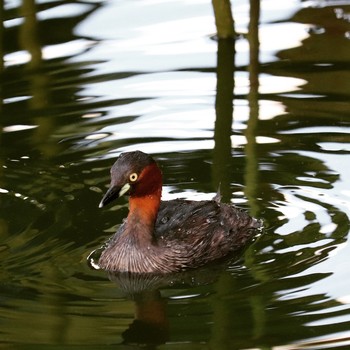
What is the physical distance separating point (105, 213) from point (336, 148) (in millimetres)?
1652

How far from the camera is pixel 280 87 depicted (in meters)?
10.6

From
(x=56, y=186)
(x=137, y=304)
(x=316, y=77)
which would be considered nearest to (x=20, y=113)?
(x=56, y=186)

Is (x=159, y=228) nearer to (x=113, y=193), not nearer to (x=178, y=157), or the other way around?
(x=113, y=193)

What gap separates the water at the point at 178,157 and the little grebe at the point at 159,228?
14cm

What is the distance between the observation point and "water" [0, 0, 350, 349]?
7270 mm

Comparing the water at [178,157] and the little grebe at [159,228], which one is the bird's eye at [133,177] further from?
the water at [178,157]

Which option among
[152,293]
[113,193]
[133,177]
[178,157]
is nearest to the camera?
[152,293]

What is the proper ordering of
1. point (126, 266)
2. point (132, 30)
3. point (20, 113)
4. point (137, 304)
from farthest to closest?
point (132, 30) → point (20, 113) → point (126, 266) → point (137, 304)

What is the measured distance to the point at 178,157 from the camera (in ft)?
31.1

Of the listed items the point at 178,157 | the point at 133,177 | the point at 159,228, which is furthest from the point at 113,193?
the point at 178,157

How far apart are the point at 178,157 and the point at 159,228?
1146 millimetres

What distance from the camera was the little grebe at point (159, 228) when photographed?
8.09m

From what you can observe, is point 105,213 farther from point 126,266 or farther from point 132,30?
point 132,30

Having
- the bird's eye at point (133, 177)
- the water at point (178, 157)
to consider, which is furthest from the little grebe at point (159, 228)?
the water at point (178, 157)
